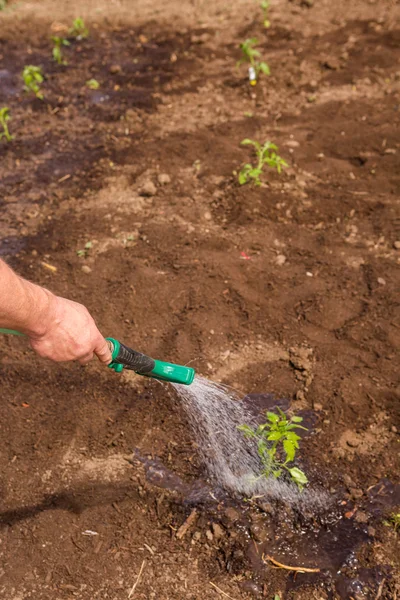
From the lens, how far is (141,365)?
2.46 m

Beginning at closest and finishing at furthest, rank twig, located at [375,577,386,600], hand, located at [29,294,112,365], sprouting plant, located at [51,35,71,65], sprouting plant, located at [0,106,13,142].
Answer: hand, located at [29,294,112,365] → twig, located at [375,577,386,600] → sprouting plant, located at [0,106,13,142] → sprouting plant, located at [51,35,71,65]

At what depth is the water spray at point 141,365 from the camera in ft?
7.91

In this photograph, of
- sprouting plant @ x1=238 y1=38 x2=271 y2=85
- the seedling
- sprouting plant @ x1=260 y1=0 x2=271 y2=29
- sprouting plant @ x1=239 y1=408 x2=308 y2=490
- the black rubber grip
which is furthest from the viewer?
sprouting plant @ x1=260 y1=0 x2=271 y2=29

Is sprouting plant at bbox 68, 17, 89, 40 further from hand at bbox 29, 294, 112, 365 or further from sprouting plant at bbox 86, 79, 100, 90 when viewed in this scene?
hand at bbox 29, 294, 112, 365

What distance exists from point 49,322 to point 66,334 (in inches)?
3.3

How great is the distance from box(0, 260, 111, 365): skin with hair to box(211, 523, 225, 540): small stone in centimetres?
99

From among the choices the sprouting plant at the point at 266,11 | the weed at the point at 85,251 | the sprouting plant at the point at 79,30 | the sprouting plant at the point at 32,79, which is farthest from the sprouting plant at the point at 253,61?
the weed at the point at 85,251

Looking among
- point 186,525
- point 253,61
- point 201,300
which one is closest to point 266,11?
point 253,61

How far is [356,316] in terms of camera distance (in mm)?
3596

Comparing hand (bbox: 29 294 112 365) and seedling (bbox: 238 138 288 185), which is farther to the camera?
seedling (bbox: 238 138 288 185)

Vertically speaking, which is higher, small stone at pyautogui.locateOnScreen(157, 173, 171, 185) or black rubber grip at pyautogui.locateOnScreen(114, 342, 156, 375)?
black rubber grip at pyautogui.locateOnScreen(114, 342, 156, 375)

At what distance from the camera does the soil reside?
272cm

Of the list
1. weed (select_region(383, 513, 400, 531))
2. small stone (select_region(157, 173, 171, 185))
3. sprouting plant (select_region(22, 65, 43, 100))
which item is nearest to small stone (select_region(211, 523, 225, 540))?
weed (select_region(383, 513, 400, 531))

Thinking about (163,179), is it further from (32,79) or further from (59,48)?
(59,48)
